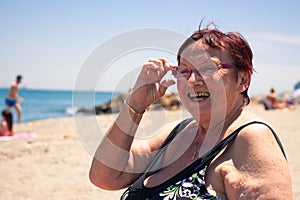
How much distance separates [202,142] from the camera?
2.00m

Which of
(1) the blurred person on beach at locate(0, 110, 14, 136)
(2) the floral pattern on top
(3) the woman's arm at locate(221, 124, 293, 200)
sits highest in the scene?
(3) the woman's arm at locate(221, 124, 293, 200)

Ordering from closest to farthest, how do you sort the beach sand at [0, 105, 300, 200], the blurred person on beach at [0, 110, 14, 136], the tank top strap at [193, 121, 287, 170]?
1. the tank top strap at [193, 121, 287, 170]
2. the beach sand at [0, 105, 300, 200]
3. the blurred person on beach at [0, 110, 14, 136]

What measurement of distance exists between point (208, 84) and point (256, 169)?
450mm

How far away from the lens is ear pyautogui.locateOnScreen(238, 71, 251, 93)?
1.87 metres

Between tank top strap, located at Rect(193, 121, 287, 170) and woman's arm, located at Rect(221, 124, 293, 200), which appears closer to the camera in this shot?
woman's arm, located at Rect(221, 124, 293, 200)

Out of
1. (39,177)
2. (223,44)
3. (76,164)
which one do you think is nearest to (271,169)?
(223,44)

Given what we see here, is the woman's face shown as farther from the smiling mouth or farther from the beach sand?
the beach sand

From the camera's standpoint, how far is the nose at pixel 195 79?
1874 millimetres

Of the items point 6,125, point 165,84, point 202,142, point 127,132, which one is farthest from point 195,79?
point 6,125

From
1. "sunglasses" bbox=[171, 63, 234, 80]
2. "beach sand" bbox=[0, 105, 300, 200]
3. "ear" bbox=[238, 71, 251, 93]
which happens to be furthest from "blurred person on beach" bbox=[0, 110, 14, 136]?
"ear" bbox=[238, 71, 251, 93]

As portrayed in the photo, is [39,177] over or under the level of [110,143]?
under

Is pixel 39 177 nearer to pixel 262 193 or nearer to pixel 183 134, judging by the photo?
pixel 183 134

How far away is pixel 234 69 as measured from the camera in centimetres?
184

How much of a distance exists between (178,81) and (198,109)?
0.17 metres
